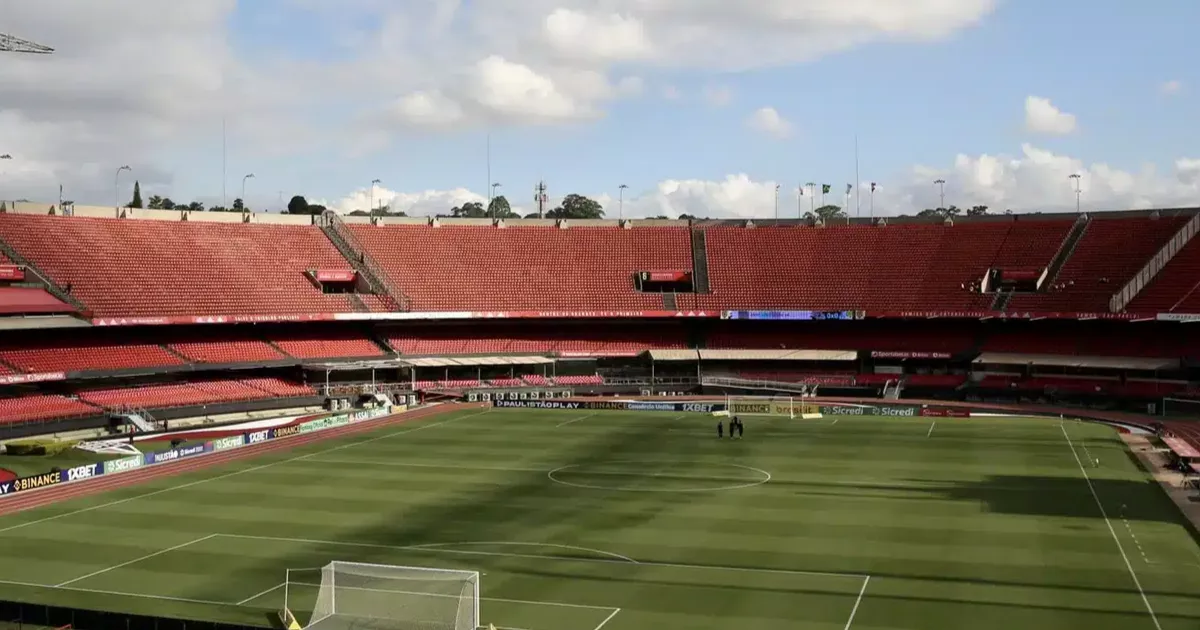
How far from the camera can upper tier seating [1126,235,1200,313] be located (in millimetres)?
71062

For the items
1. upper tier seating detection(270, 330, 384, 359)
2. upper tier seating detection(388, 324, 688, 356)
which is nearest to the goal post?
upper tier seating detection(388, 324, 688, 356)

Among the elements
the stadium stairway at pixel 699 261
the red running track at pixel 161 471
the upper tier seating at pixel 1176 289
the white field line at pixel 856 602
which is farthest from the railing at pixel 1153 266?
the white field line at pixel 856 602

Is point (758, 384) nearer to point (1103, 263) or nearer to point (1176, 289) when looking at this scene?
point (1103, 263)

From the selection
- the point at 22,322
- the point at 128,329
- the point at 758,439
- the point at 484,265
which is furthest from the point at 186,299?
the point at 758,439

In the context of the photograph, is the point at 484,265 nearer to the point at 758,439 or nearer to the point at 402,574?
the point at 758,439

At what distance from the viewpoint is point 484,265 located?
293ft

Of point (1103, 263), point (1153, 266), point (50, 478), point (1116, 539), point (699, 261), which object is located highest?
point (699, 261)

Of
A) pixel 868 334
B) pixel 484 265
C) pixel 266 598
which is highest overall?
pixel 484 265

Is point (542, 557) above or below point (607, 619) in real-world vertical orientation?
above

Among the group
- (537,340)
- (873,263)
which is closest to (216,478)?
(537,340)

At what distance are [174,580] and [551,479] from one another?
59.2ft

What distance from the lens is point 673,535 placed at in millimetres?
35719

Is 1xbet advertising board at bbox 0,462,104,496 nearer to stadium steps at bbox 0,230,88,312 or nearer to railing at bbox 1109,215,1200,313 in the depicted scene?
stadium steps at bbox 0,230,88,312

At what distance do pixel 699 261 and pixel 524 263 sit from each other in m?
14.9
